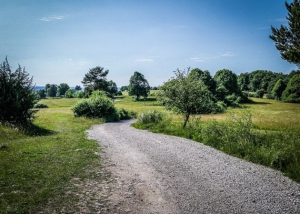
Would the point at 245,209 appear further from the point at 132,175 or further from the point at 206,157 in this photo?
the point at 206,157

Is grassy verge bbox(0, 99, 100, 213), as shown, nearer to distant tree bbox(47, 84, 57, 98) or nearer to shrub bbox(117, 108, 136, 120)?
shrub bbox(117, 108, 136, 120)

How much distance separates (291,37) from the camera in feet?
71.2

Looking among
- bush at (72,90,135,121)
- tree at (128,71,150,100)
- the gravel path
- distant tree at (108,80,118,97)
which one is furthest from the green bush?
distant tree at (108,80,118,97)

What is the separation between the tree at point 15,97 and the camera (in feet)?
68.7

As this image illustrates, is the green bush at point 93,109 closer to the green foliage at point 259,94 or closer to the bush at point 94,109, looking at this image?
the bush at point 94,109

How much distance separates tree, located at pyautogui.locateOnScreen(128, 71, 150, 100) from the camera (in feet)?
344

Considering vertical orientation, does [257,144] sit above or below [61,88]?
below

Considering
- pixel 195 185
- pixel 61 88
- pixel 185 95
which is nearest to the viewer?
pixel 195 185

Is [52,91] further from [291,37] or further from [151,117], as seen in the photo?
[291,37]

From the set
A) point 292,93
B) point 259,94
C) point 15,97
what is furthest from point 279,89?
point 15,97

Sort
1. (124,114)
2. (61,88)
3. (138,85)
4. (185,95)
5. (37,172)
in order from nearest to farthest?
(37,172) < (185,95) < (124,114) < (138,85) < (61,88)

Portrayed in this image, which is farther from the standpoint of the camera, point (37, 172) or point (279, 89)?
point (279, 89)

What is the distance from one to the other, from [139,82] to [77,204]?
101337mm

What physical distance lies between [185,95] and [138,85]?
85697 millimetres
